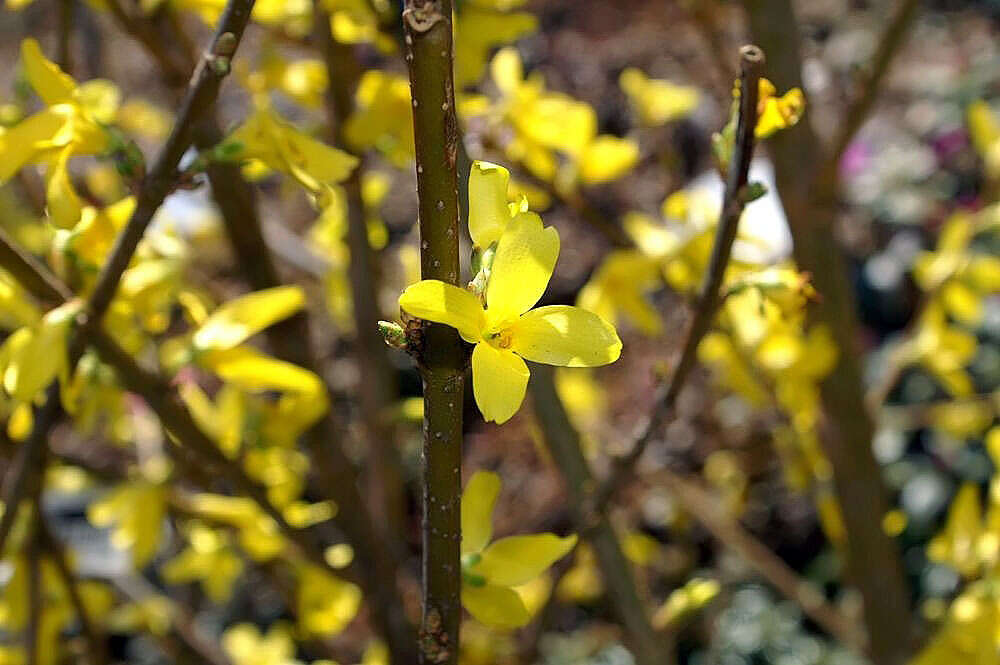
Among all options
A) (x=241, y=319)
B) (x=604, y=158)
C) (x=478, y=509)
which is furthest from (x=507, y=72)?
(x=478, y=509)

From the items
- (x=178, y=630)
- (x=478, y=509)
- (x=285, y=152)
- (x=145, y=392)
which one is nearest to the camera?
(x=478, y=509)

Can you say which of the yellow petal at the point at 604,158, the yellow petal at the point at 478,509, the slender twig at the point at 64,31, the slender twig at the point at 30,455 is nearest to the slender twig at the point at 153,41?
the slender twig at the point at 64,31

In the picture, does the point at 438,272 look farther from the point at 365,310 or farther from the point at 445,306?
the point at 365,310

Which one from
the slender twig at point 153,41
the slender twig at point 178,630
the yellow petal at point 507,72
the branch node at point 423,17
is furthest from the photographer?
the slender twig at point 178,630

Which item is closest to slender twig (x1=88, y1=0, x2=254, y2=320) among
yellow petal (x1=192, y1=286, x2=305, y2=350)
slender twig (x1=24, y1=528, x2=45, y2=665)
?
yellow petal (x1=192, y1=286, x2=305, y2=350)

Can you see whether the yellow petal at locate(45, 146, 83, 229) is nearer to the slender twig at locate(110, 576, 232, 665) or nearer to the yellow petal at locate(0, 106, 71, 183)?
the yellow petal at locate(0, 106, 71, 183)

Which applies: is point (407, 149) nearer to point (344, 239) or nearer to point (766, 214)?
point (344, 239)

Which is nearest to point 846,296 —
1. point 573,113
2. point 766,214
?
point 573,113

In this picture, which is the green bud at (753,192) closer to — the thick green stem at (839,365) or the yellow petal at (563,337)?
the yellow petal at (563,337)
